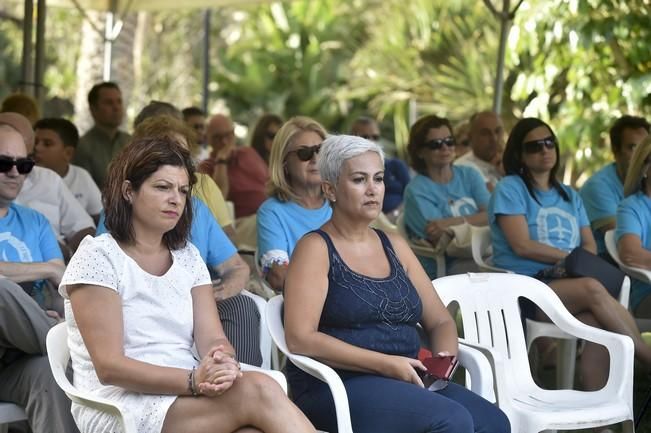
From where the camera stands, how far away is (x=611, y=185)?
6832mm

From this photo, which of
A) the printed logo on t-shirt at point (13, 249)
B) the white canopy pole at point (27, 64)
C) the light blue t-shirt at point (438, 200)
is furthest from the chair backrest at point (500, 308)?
the white canopy pole at point (27, 64)

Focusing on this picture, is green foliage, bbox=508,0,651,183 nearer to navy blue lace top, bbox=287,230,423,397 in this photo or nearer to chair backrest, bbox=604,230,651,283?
chair backrest, bbox=604,230,651,283

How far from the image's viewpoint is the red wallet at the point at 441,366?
3.66 meters

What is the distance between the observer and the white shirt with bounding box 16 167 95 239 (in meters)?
5.61

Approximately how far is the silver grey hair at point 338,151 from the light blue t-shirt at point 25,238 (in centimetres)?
117

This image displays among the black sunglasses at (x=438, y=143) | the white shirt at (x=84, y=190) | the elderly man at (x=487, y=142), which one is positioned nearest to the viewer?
the white shirt at (x=84, y=190)

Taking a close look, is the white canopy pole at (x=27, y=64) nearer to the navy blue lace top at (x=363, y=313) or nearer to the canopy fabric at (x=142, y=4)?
the canopy fabric at (x=142, y=4)

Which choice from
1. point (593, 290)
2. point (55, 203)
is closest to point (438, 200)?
point (593, 290)

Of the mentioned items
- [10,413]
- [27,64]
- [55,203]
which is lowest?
[10,413]

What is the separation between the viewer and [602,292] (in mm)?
5262

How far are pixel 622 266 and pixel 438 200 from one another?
1.33m

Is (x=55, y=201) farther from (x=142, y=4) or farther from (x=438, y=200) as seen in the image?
(x=142, y=4)

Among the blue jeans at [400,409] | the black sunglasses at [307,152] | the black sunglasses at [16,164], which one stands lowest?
the blue jeans at [400,409]

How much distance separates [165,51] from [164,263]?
1079 inches
